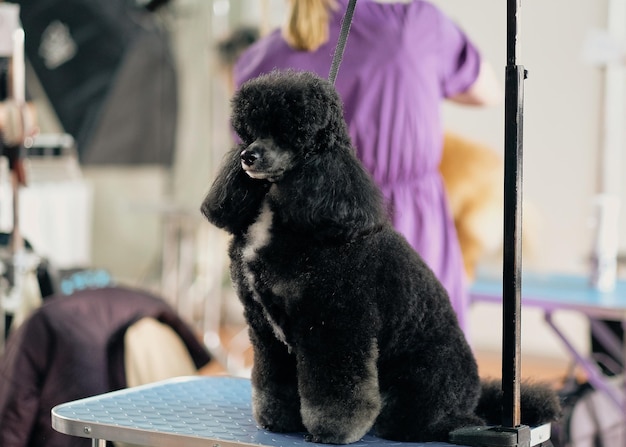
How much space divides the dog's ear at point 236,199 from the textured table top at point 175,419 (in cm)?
26

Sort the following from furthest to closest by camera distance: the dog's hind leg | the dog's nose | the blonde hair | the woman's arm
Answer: the woman's arm, the blonde hair, the dog's hind leg, the dog's nose

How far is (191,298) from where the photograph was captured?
196 inches

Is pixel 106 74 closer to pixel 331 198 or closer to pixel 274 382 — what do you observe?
pixel 274 382

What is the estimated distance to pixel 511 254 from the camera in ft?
3.67

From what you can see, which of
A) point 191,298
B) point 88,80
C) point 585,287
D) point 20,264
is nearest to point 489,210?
point 585,287

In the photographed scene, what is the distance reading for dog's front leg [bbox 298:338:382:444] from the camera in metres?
1.08

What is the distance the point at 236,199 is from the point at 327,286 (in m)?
0.14

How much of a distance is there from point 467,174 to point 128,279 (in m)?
3.36

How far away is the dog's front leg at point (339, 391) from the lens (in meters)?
1.08

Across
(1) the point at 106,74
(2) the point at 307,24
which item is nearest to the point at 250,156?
(2) the point at 307,24

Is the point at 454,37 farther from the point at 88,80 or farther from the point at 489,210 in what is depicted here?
the point at 88,80

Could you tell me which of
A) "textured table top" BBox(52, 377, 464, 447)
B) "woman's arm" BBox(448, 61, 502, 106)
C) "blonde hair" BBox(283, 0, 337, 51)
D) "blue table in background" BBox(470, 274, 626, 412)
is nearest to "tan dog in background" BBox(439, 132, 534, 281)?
"blue table in background" BBox(470, 274, 626, 412)

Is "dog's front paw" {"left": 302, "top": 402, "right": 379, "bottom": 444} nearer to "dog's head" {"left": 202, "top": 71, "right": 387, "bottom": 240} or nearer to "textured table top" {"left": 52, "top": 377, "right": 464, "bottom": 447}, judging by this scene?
"textured table top" {"left": 52, "top": 377, "right": 464, "bottom": 447}

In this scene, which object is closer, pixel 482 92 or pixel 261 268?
pixel 261 268
